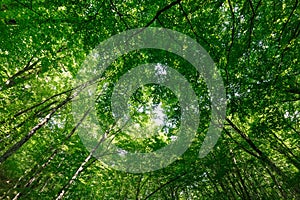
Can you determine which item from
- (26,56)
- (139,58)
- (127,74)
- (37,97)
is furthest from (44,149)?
(139,58)

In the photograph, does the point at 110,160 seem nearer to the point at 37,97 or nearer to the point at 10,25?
the point at 37,97

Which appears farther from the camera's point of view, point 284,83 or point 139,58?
point 139,58

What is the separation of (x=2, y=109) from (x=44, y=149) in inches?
96.6

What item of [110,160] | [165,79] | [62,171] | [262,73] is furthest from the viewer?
[110,160]

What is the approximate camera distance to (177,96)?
4.96 m

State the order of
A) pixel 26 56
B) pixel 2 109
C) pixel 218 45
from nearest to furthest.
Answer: pixel 218 45, pixel 26 56, pixel 2 109

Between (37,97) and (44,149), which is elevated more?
(37,97)

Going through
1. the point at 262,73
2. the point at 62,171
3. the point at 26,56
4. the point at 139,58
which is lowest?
the point at 62,171

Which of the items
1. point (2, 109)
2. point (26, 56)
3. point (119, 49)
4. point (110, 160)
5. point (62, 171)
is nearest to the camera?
point (119, 49)

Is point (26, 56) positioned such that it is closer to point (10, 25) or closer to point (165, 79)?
point (10, 25)

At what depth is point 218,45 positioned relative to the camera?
4.02 m

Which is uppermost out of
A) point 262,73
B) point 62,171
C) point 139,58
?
point 139,58

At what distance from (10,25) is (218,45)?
17.8ft

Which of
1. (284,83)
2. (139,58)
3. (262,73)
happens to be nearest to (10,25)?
(139,58)
